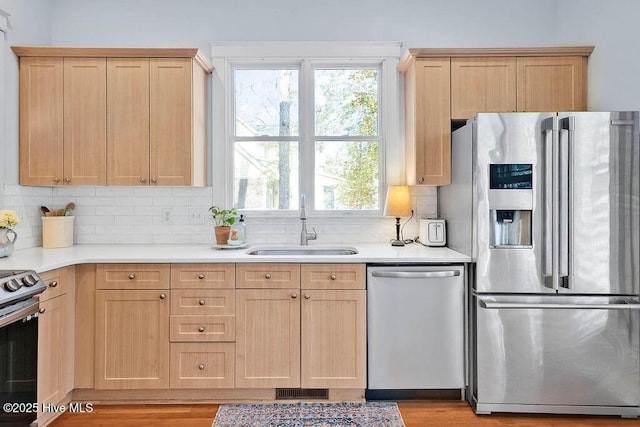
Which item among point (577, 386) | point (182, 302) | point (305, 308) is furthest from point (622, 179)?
point (182, 302)

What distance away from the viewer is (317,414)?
266cm

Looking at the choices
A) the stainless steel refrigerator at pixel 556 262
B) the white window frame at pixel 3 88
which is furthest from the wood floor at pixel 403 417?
the white window frame at pixel 3 88

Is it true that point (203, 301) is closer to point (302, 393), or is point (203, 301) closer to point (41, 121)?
point (302, 393)

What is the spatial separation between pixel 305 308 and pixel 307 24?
229 cm

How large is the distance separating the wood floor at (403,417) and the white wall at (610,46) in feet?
6.44

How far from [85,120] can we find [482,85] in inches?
114

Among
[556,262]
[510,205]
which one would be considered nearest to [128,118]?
[510,205]

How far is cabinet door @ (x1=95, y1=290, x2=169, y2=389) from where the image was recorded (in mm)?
2760

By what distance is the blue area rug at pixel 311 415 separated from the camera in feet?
8.39

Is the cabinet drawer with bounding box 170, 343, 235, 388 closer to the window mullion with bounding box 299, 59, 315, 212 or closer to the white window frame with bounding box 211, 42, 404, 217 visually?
the white window frame with bounding box 211, 42, 404, 217

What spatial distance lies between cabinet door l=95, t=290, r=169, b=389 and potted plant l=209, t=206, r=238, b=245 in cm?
68

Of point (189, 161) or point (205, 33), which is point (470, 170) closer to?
point (189, 161)

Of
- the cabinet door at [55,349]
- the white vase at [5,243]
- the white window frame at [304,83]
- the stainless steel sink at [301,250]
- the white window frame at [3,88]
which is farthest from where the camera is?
the white window frame at [304,83]

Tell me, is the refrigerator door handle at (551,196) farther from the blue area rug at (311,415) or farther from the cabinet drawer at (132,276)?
the cabinet drawer at (132,276)
